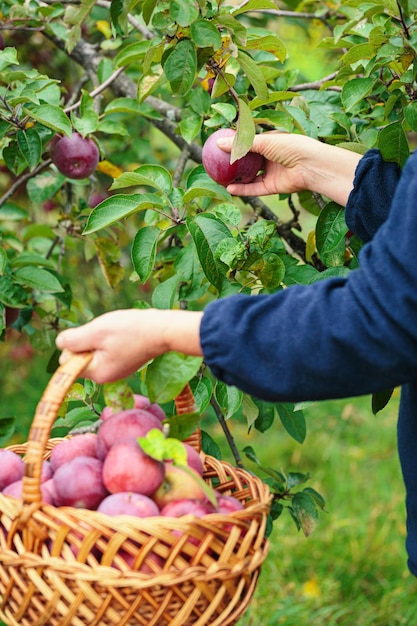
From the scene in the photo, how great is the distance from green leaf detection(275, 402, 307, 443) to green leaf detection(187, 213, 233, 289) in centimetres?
35

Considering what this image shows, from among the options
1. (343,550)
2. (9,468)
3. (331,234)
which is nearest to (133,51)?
(331,234)

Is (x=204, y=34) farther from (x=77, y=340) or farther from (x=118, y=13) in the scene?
(x=77, y=340)

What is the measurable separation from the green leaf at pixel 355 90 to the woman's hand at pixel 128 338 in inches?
26.6

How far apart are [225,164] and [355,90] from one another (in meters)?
0.29

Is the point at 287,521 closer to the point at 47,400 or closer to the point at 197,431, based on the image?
the point at 197,431

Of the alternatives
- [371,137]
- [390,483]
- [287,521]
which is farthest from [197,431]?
[390,483]

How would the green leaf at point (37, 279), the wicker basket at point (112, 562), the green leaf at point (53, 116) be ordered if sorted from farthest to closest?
1. the green leaf at point (37, 279)
2. the green leaf at point (53, 116)
3. the wicker basket at point (112, 562)

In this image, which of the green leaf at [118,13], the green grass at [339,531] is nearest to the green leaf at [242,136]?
the green leaf at [118,13]

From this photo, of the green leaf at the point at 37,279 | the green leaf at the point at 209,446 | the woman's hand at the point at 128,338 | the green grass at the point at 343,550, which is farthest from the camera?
the green grass at the point at 343,550

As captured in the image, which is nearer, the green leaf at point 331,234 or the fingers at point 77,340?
the fingers at point 77,340

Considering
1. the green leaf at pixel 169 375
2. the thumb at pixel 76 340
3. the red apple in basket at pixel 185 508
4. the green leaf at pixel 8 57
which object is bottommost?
the red apple in basket at pixel 185 508

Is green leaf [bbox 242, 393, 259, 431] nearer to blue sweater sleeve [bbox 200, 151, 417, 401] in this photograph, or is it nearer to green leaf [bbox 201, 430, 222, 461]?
green leaf [bbox 201, 430, 222, 461]

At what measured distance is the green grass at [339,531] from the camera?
86.1 inches

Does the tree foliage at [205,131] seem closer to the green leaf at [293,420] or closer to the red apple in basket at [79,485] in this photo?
the green leaf at [293,420]
